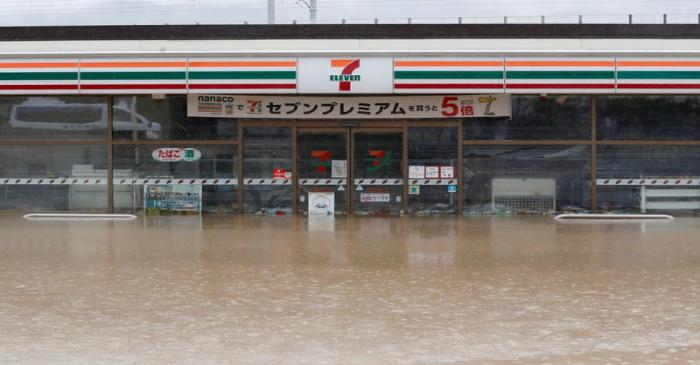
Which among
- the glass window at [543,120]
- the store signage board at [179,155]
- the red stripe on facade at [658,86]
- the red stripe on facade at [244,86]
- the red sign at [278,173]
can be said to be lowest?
the red sign at [278,173]

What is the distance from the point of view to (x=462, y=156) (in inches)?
858

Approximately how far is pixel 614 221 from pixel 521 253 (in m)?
7.66

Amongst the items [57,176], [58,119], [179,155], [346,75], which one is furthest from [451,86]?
[57,176]

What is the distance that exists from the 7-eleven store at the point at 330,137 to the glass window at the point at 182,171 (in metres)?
0.03

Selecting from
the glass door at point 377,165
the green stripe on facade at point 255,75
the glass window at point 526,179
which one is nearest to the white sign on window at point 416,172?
the glass door at point 377,165

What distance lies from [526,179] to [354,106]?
439 cm

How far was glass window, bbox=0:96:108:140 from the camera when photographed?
72.6 feet

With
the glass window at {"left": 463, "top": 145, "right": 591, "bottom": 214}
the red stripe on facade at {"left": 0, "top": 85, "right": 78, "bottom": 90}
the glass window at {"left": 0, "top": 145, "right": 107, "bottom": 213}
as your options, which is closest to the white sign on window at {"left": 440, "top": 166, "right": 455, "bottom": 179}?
the glass window at {"left": 463, "top": 145, "right": 591, "bottom": 214}

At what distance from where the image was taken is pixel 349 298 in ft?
31.1

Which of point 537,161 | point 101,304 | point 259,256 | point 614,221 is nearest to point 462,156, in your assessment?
point 537,161

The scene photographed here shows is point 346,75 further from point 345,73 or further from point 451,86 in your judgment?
point 451,86

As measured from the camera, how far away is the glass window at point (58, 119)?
22.1 meters

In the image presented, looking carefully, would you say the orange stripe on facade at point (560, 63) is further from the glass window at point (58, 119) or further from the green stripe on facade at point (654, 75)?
the glass window at point (58, 119)

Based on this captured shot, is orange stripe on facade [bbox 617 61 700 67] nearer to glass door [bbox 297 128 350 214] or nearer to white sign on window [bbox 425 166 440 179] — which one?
white sign on window [bbox 425 166 440 179]
